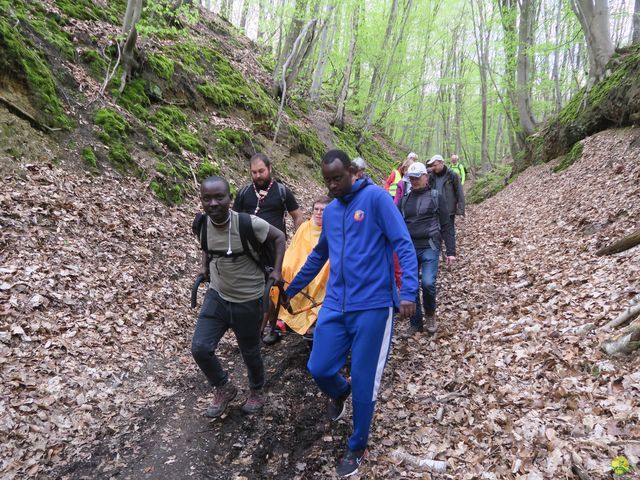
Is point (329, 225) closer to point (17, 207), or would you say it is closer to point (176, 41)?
point (17, 207)

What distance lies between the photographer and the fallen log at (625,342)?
12.2ft

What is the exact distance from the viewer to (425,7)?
2556 centimetres

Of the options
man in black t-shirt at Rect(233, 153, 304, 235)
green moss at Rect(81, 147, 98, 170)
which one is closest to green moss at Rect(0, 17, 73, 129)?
green moss at Rect(81, 147, 98, 170)

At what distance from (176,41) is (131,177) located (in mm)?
6884

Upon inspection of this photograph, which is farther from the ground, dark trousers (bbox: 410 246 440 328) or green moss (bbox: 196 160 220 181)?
green moss (bbox: 196 160 220 181)

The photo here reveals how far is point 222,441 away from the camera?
3.83 meters

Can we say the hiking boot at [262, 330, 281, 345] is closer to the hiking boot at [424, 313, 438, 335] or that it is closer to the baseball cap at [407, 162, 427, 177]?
the hiking boot at [424, 313, 438, 335]

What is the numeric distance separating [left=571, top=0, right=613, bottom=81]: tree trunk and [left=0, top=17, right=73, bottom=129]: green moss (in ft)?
43.9

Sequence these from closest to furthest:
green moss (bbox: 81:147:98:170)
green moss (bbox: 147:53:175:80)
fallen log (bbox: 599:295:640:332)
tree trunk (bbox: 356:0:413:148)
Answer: fallen log (bbox: 599:295:640:332)
green moss (bbox: 81:147:98:170)
green moss (bbox: 147:53:175:80)
tree trunk (bbox: 356:0:413:148)

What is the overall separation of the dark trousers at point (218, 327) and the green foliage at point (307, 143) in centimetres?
1160

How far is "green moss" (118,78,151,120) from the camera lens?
29.8 feet

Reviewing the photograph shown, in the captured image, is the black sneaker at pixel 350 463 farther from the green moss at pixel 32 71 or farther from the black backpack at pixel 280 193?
the green moss at pixel 32 71

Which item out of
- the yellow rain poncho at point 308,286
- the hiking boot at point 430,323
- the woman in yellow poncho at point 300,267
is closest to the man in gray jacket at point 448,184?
the hiking boot at point 430,323

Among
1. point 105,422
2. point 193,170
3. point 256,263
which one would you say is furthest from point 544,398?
point 193,170
